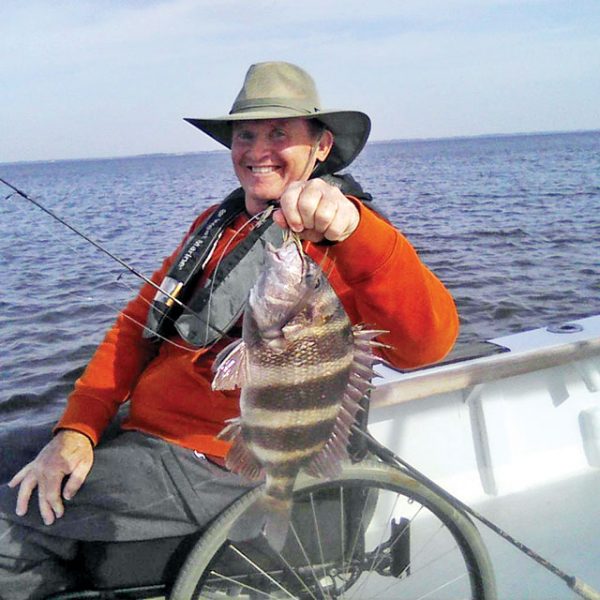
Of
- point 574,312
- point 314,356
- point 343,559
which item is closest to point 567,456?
point 343,559

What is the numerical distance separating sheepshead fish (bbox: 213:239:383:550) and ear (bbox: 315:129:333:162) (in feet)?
4.14

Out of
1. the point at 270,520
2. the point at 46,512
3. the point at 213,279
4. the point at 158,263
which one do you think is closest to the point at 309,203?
the point at 270,520

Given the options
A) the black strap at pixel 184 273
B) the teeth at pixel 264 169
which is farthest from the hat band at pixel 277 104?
the black strap at pixel 184 273

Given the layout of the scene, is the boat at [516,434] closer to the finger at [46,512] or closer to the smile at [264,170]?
the smile at [264,170]

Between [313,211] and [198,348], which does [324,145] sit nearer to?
[198,348]

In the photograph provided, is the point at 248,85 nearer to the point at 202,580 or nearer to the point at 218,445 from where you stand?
the point at 218,445

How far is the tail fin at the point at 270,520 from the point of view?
1923mm

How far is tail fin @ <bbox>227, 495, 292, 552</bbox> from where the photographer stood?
192cm

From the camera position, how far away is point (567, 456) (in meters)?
3.79

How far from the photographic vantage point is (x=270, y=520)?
194 centimetres

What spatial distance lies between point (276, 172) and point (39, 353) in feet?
26.1

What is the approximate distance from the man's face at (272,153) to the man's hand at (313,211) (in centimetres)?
100

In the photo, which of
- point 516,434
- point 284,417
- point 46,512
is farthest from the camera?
point 516,434

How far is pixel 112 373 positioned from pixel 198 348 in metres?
0.57
